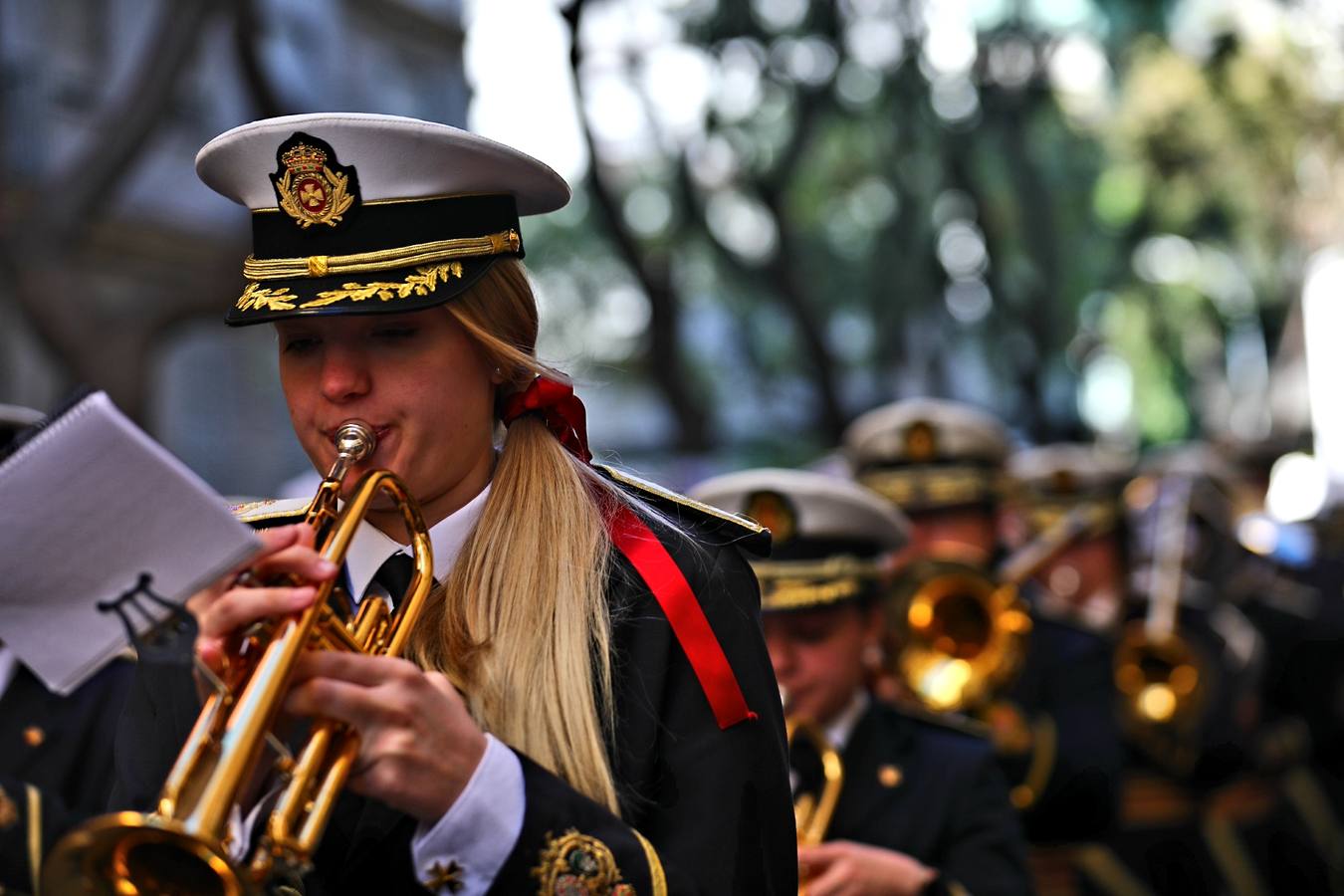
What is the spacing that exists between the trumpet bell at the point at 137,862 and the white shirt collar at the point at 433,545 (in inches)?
26.4

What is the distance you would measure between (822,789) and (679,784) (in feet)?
6.67

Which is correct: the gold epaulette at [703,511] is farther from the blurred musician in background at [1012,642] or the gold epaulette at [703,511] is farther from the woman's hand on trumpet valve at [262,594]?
the blurred musician in background at [1012,642]

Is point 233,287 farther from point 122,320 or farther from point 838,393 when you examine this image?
point 838,393

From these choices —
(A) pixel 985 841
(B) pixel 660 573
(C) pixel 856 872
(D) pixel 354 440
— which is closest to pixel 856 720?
(A) pixel 985 841

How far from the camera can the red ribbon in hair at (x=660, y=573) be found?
7.70ft

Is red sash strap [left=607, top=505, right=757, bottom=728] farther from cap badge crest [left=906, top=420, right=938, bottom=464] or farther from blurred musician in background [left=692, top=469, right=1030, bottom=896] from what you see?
cap badge crest [left=906, top=420, right=938, bottom=464]

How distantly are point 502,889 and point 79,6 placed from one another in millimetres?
18986

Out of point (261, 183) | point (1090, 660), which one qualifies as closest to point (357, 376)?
point (261, 183)

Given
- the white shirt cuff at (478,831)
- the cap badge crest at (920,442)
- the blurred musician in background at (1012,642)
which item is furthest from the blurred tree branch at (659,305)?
the white shirt cuff at (478,831)

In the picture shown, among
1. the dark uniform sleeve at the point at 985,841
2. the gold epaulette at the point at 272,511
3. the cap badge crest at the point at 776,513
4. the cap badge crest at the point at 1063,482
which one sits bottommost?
the dark uniform sleeve at the point at 985,841

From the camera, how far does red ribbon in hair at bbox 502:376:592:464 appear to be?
258cm

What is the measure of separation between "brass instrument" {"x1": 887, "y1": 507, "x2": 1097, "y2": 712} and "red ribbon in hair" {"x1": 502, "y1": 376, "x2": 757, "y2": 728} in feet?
13.3

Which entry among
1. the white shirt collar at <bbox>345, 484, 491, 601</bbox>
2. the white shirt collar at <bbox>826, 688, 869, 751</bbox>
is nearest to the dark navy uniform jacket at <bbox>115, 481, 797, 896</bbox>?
the white shirt collar at <bbox>345, 484, 491, 601</bbox>

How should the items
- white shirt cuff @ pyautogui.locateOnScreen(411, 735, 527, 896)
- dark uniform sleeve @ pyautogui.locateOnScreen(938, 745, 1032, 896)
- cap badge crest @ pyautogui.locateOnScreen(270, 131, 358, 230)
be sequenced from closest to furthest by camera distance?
white shirt cuff @ pyautogui.locateOnScreen(411, 735, 527, 896), cap badge crest @ pyautogui.locateOnScreen(270, 131, 358, 230), dark uniform sleeve @ pyautogui.locateOnScreen(938, 745, 1032, 896)
